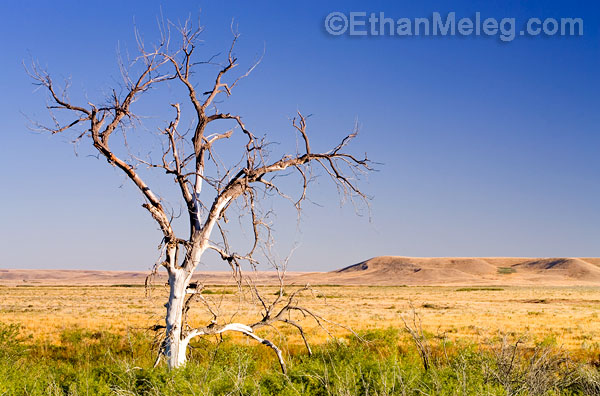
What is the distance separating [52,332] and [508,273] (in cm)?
17063

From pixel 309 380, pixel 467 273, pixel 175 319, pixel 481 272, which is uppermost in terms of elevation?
pixel 481 272

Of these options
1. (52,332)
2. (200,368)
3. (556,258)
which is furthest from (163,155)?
(556,258)

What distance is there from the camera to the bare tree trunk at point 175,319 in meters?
7.56

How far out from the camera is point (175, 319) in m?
7.59

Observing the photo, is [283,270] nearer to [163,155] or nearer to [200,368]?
[200,368]

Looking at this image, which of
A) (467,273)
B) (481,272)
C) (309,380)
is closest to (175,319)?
(309,380)

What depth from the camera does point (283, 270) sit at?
774cm

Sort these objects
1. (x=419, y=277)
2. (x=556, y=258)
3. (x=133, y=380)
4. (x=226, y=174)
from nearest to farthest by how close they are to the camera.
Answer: (x=133, y=380), (x=226, y=174), (x=419, y=277), (x=556, y=258)

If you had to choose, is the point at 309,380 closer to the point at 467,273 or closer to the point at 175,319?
the point at 175,319

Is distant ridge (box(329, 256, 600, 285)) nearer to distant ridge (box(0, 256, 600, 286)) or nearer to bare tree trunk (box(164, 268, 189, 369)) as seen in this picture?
distant ridge (box(0, 256, 600, 286))

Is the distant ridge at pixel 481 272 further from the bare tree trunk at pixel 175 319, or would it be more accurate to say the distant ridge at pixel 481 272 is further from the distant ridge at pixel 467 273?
the bare tree trunk at pixel 175 319

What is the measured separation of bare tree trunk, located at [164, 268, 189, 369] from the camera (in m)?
7.56

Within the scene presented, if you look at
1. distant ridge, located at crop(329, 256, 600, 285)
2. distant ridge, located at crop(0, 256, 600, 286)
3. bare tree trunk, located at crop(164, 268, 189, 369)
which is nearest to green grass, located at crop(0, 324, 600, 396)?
bare tree trunk, located at crop(164, 268, 189, 369)

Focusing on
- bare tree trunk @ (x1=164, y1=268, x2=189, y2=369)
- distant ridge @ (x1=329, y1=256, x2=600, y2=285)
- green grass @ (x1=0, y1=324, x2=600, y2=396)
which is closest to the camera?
green grass @ (x1=0, y1=324, x2=600, y2=396)
